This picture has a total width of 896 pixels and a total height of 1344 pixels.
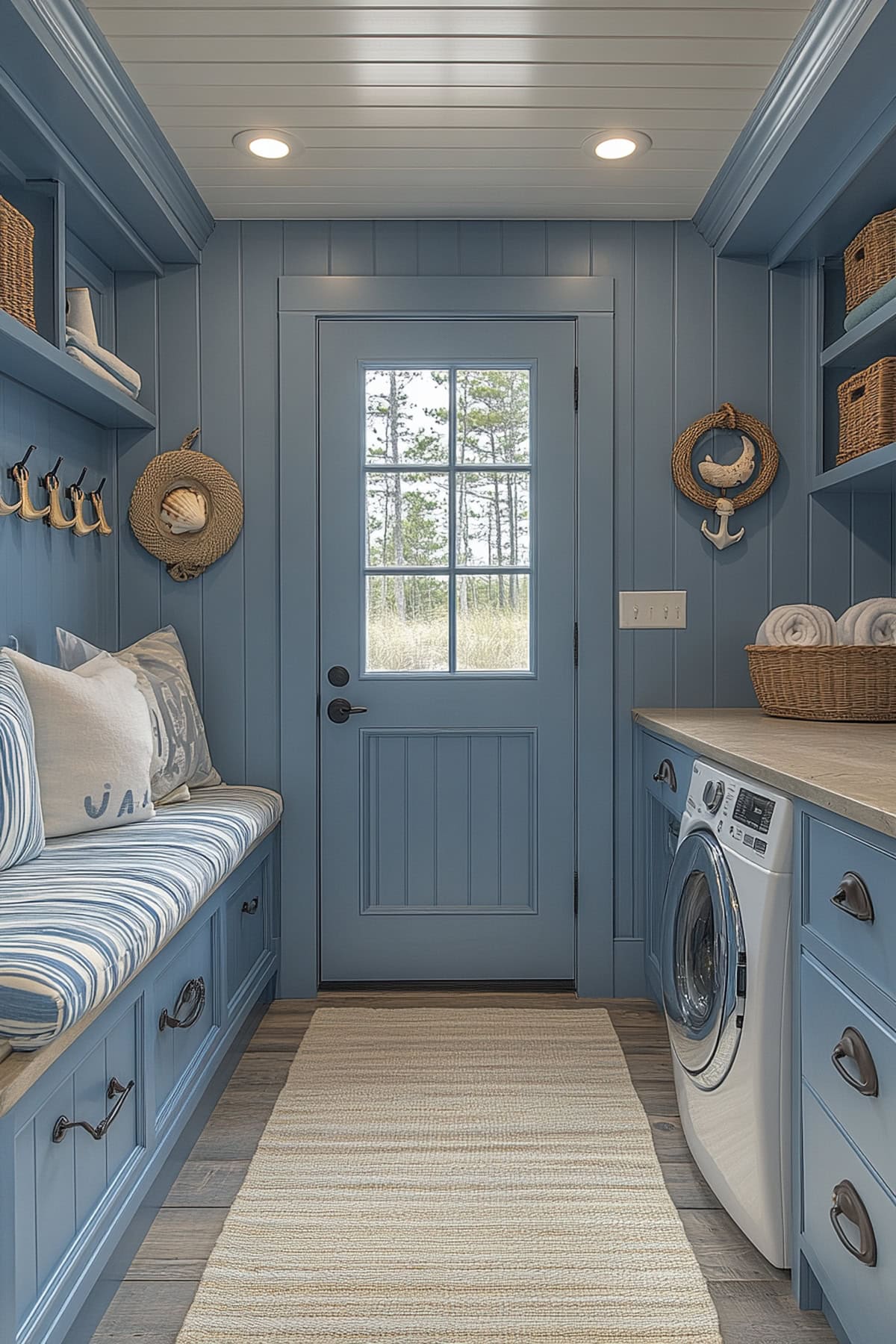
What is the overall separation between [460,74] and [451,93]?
0.09m

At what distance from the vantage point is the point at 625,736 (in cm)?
297

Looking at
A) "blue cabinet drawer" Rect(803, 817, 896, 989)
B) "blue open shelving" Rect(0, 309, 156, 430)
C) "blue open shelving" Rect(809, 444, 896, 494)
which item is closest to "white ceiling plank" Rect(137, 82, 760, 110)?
"blue open shelving" Rect(0, 309, 156, 430)

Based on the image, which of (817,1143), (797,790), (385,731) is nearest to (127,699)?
(385,731)

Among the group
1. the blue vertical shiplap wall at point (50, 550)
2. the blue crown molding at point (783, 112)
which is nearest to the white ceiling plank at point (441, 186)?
the blue crown molding at point (783, 112)

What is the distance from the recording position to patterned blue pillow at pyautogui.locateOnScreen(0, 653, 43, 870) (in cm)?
178

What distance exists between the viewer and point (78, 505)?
262 cm

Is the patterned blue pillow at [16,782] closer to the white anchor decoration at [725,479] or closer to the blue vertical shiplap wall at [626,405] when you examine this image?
the blue vertical shiplap wall at [626,405]

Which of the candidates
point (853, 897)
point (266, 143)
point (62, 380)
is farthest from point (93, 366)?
point (853, 897)

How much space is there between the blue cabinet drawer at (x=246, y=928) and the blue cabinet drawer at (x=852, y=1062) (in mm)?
1384

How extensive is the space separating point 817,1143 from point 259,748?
77.4 inches

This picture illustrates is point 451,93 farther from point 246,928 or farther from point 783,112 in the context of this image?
point 246,928

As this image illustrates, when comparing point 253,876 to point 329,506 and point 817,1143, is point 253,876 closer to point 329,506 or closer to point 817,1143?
point 329,506

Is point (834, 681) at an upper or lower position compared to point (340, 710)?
upper

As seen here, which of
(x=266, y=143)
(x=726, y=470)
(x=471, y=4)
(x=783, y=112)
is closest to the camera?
(x=471, y=4)
